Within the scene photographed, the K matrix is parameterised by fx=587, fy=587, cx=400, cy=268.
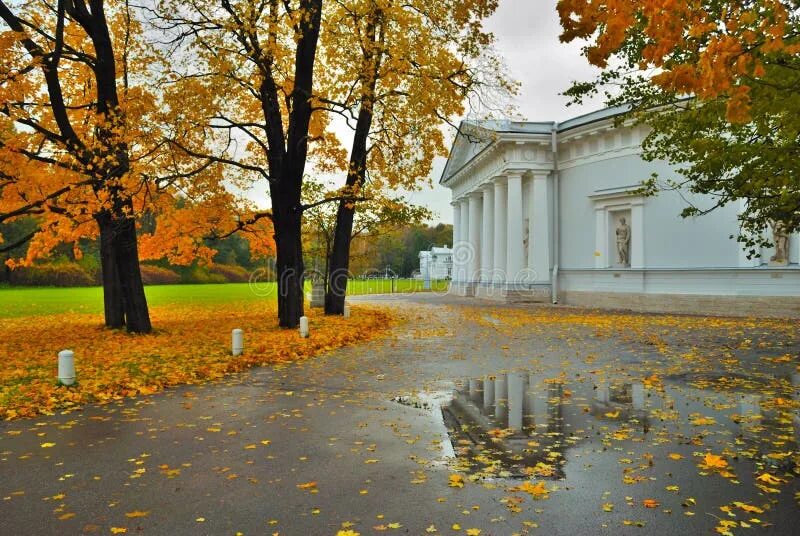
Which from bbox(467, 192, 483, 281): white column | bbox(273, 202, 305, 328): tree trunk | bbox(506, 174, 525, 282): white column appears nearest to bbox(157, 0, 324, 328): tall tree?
bbox(273, 202, 305, 328): tree trunk

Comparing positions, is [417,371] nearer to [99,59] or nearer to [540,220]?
[99,59]

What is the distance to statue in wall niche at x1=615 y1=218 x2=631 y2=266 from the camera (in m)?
28.2

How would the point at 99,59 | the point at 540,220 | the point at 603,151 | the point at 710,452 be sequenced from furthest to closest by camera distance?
the point at 540,220 → the point at 603,151 → the point at 99,59 → the point at 710,452

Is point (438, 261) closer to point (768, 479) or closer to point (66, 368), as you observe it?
point (66, 368)

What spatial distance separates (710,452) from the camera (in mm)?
5430

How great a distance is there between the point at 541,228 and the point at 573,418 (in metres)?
25.8

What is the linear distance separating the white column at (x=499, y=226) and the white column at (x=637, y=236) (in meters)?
8.71

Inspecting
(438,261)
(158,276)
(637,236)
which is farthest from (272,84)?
(438,261)

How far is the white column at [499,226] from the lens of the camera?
115 ft

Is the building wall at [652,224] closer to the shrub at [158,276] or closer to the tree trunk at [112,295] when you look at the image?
the tree trunk at [112,295]

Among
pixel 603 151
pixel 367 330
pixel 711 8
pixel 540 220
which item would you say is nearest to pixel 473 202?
pixel 540 220

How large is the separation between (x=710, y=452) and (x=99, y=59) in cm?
1621

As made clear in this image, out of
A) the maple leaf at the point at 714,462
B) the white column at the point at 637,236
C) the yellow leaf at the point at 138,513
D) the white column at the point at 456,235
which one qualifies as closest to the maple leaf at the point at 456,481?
the maple leaf at the point at 714,462

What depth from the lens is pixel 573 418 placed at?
685 cm
